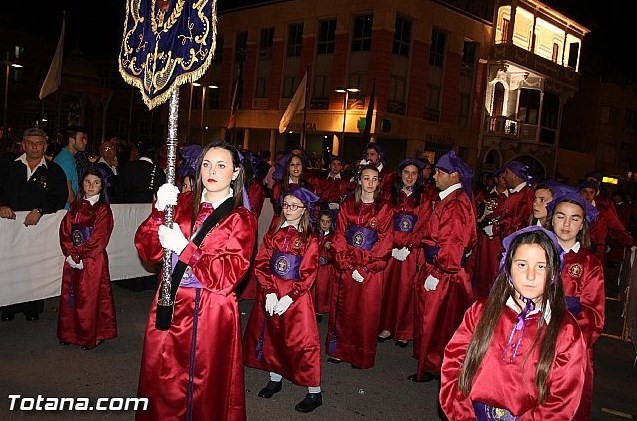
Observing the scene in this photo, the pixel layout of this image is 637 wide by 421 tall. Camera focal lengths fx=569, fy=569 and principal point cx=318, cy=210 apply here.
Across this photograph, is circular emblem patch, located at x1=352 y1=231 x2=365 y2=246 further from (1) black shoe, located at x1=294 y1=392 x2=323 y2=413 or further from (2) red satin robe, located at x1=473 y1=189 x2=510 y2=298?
(2) red satin robe, located at x1=473 y1=189 x2=510 y2=298

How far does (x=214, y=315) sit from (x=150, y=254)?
0.62 m

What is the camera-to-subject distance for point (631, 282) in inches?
347

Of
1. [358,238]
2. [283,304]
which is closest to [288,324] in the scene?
[283,304]

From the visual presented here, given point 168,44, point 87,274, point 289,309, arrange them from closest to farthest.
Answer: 1. point 168,44
2. point 289,309
3. point 87,274

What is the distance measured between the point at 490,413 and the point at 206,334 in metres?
1.81

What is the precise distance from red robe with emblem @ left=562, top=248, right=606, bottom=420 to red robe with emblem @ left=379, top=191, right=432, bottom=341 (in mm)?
3074

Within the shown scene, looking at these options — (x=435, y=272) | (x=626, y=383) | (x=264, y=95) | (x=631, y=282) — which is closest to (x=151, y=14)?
(x=435, y=272)

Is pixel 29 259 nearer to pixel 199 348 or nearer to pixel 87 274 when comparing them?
pixel 87 274

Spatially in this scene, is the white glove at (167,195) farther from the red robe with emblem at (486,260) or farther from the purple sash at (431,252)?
the red robe with emblem at (486,260)

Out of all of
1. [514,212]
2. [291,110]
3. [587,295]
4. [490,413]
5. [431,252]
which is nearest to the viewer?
[490,413]

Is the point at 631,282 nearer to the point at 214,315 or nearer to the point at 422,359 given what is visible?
the point at 422,359

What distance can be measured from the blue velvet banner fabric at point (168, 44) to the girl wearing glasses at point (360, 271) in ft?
10.2

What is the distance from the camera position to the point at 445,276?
602 cm

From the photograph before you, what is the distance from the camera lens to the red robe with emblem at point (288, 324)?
512cm
